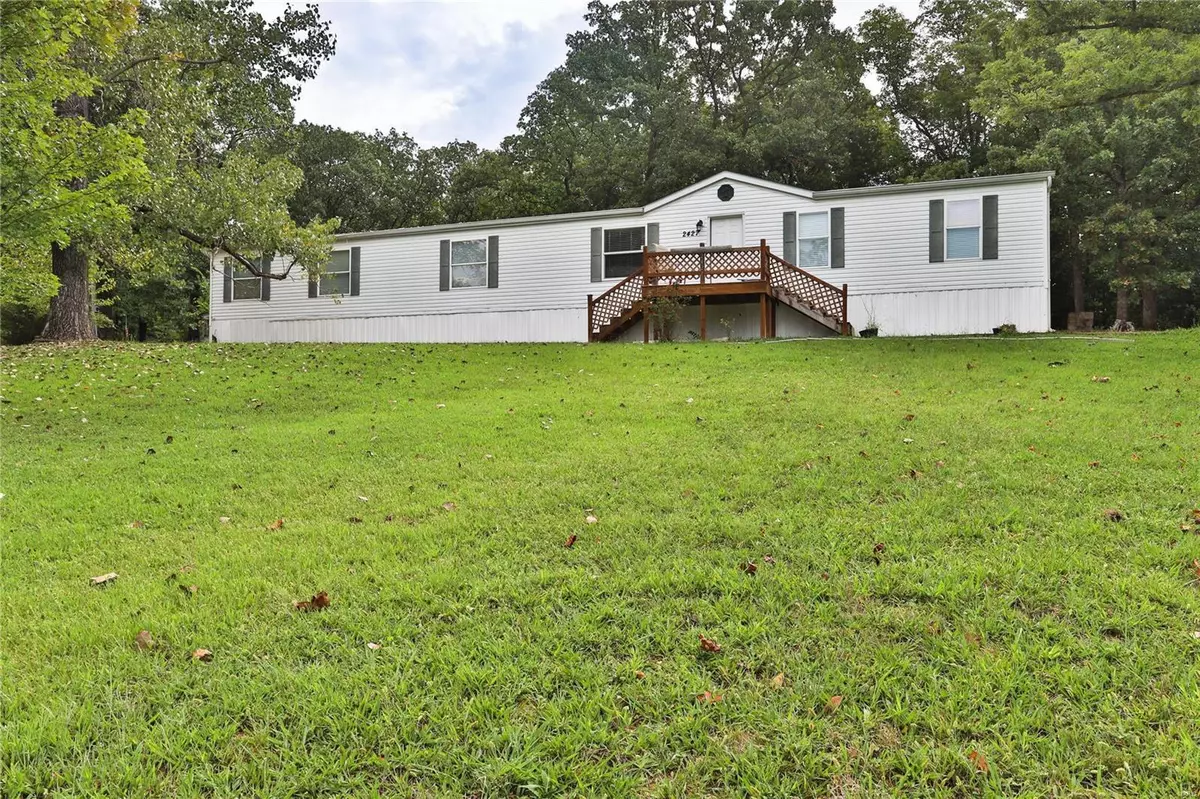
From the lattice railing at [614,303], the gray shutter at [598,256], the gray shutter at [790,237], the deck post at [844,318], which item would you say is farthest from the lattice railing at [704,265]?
the gray shutter at [598,256]

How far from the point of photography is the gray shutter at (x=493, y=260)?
55.1 ft

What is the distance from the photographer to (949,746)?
1900mm

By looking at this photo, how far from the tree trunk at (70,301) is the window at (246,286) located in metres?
4.35

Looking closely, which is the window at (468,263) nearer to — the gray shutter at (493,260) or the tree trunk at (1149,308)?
the gray shutter at (493,260)

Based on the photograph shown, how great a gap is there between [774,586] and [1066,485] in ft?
7.66

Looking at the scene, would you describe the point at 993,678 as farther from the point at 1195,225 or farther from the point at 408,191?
the point at 408,191

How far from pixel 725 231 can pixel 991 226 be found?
18.5 feet

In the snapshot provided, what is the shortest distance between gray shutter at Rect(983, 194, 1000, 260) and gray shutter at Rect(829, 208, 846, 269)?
283cm

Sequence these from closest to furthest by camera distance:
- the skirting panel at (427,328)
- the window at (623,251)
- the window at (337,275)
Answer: the window at (623,251)
the skirting panel at (427,328)
the window at (337,275)

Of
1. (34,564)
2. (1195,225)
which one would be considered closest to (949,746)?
(34,564)

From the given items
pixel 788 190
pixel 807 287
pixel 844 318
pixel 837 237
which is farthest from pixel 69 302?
pixel 837 237

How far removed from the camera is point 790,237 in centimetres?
1508

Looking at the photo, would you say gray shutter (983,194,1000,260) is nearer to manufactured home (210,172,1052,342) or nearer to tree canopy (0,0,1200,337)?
manufactured home (210,172,1052,342)

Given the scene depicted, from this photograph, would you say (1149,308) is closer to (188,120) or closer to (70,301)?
(188,120)
